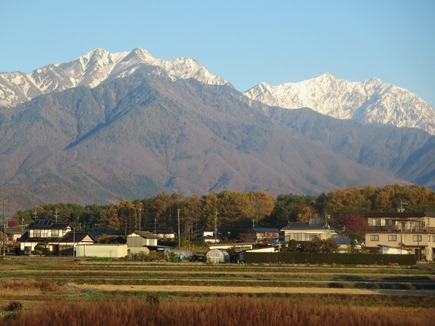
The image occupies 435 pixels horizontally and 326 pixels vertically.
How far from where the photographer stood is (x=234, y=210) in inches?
5979

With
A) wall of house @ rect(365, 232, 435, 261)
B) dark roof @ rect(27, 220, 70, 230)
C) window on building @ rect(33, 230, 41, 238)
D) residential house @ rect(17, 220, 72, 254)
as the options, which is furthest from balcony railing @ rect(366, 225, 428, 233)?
window on building @ rect(33, 230, 41, 238)

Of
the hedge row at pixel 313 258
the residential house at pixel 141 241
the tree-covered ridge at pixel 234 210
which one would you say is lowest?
the hedge row at pixel 313 258

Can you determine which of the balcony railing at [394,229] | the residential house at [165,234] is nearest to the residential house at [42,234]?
the residential house at [165,234]

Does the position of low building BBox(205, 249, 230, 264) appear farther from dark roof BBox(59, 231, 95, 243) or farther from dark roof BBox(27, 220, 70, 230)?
dark roof BBox(27, 220, 70, 230)

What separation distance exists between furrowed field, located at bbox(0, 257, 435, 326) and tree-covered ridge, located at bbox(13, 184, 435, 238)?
70.2 m

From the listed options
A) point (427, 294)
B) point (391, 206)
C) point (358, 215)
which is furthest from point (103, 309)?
point (391, 206)

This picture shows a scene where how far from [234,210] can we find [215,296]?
11317 cm

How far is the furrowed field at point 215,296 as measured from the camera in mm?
26766

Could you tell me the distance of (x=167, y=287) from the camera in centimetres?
4522

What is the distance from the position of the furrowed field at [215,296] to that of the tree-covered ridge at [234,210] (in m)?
70.2

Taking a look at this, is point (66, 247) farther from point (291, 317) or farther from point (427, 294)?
point (291, 317)

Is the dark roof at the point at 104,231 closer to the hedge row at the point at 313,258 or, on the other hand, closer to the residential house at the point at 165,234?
the residential house at the point at 165,234

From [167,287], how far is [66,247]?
2231 inches

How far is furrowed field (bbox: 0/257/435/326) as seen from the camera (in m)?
26.8
